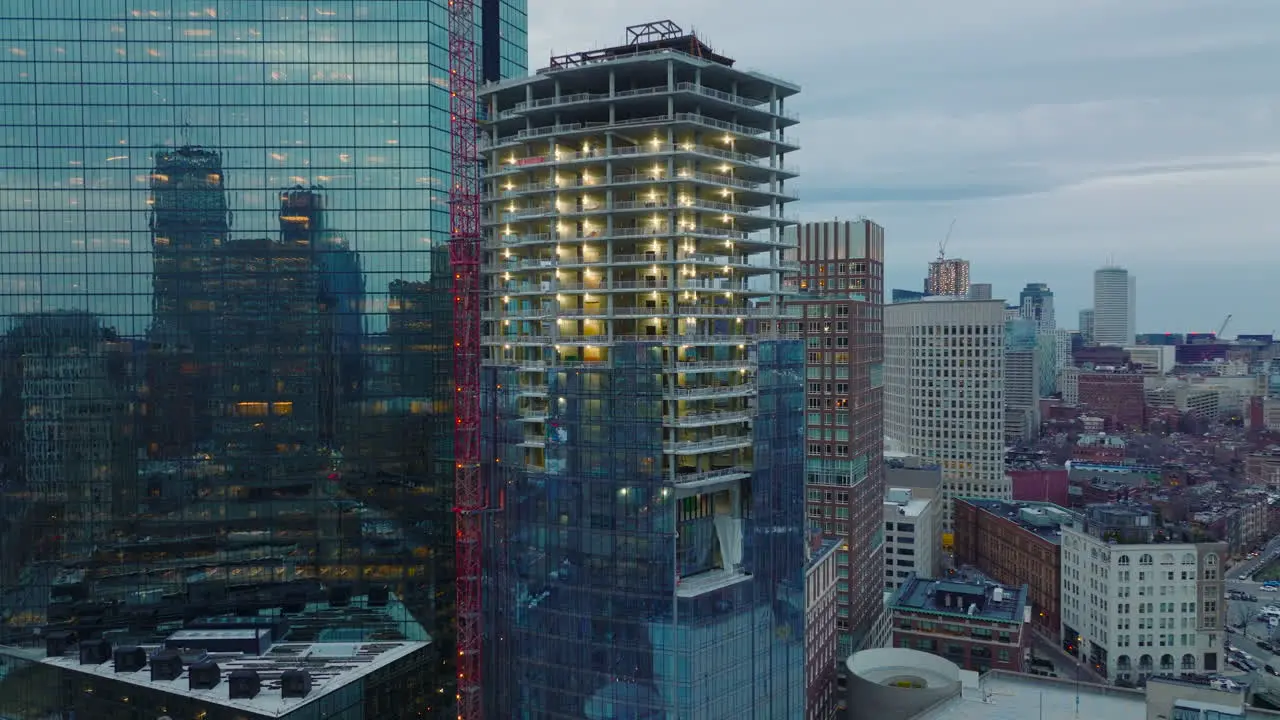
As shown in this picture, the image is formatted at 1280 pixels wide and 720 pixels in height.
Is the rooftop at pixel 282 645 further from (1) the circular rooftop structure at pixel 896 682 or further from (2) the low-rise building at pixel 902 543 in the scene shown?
(2) the low-rise building at pixel 902 543

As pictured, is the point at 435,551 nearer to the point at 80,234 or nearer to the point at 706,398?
the point at 706,398

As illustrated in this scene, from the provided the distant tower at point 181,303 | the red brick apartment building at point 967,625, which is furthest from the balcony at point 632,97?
the red brick apartment building at point 967,625

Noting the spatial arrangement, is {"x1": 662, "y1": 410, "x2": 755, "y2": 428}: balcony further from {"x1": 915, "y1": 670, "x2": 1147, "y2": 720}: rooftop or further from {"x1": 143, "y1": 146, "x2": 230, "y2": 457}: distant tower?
{"x1": 143, "y1": 146, "x2": 230, "y2": 457}: distant tower

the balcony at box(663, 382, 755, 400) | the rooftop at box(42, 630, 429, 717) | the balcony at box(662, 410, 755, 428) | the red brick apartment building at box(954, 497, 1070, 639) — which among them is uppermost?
the balcony at box(663, 382, 755, 400)

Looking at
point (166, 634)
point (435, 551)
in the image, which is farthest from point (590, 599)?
point (166, 634)

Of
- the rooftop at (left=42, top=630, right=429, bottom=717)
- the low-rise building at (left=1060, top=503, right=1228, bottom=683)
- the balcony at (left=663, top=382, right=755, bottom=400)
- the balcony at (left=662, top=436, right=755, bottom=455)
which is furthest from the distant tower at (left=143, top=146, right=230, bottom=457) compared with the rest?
the low-rise building at (left=1060, top=503, right=1228, bottom=683)

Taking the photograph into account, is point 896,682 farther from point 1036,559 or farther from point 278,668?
point 1036,559
